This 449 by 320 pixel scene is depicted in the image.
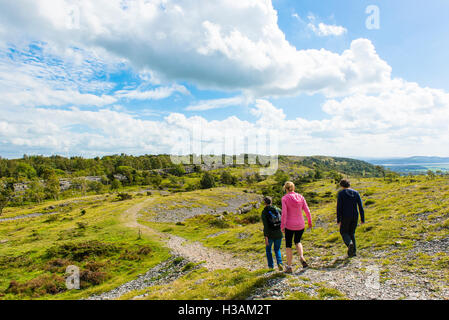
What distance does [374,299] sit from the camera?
862cm

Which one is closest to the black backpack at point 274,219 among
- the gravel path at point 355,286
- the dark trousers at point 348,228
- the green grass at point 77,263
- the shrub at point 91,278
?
the gravel path at point 355,286

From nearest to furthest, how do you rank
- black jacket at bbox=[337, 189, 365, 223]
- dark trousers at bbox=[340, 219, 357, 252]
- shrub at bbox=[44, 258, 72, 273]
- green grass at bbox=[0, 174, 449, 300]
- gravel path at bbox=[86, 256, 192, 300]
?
green grass at bbox=[0, 174, 449, 300]
black jacket at bbox=[337, 189, 365, 223]
dark trousers at bbox=[340, 219, 357, 252]
gravel path at bbox=[86, 256, 192, 300]
shrub at bbox=[44, 258, 72, 273]

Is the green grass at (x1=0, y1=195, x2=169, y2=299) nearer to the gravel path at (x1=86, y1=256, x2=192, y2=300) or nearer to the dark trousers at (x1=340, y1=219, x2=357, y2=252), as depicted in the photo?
the gravel path at (x1=86, y1=256, x2=192, y2=300)

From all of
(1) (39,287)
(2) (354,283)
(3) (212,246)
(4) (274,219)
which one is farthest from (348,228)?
(1) (39,287)

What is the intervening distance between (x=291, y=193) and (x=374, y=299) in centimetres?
549

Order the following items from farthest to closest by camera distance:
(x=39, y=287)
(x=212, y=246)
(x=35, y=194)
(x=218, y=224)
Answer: (x=35, y=194), (x=218, y=224), (x=212, y=246), (x=39, y=287)

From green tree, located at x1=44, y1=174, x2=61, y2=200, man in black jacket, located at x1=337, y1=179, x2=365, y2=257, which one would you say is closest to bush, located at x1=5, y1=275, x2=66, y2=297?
man in black jacket, located at x1=337, y1=179, x2=365, y2=257

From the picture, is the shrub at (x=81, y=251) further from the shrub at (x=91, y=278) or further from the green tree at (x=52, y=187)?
the green tree at (x=52, y=187)

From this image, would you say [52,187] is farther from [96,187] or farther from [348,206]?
[348,206]

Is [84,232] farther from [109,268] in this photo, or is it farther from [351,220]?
[351,220]

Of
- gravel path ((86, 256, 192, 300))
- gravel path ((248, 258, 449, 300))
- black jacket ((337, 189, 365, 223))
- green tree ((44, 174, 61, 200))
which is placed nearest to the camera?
gravel path ((248, 258, 449, 300))

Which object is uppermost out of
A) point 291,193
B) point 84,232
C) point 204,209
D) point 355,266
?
point 291,193

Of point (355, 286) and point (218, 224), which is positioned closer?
point (355, 286)
